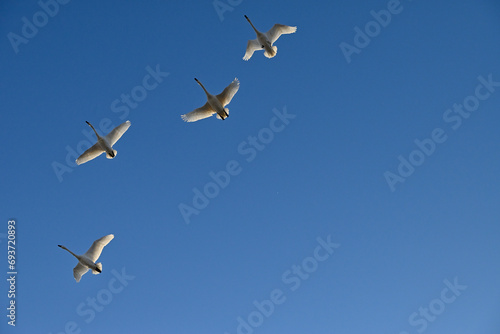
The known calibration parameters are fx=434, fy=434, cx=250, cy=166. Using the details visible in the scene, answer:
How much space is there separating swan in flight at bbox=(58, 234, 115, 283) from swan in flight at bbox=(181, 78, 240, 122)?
7314 millimetres

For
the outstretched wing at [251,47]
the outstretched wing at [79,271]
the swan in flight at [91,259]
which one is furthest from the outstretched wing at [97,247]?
the outstretched wing at [251,47]

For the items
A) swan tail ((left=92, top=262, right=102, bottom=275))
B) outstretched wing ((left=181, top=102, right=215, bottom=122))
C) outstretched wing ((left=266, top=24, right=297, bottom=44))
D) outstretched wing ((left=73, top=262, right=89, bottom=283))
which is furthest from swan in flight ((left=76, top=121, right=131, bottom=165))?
outstretched wing ((left=266, top=24, right=297, bottom=44))

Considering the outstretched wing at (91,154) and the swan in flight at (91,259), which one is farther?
the outstretched wing at (91,154)

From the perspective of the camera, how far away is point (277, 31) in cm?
2233

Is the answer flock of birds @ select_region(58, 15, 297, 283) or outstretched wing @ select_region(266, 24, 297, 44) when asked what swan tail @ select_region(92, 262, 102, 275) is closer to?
flock of birds @ select_region(58, 15, 297, 283)

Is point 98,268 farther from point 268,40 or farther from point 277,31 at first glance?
point 277,31

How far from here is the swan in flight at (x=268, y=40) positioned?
21.9 metres

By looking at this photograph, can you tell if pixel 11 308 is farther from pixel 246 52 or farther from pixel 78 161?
pixel 246 52

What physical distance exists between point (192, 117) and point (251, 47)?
16.0 feet

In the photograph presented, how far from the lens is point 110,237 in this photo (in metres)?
21.8

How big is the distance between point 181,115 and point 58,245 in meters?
9.36

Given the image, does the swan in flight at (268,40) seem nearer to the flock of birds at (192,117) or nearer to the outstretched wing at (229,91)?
the flock of birds at (192,117)

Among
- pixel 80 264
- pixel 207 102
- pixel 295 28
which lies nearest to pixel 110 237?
pixel 80 264

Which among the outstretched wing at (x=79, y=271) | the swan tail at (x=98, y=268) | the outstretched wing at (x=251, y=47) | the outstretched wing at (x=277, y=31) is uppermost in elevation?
the outstretched wing at (x=251, y=47)
